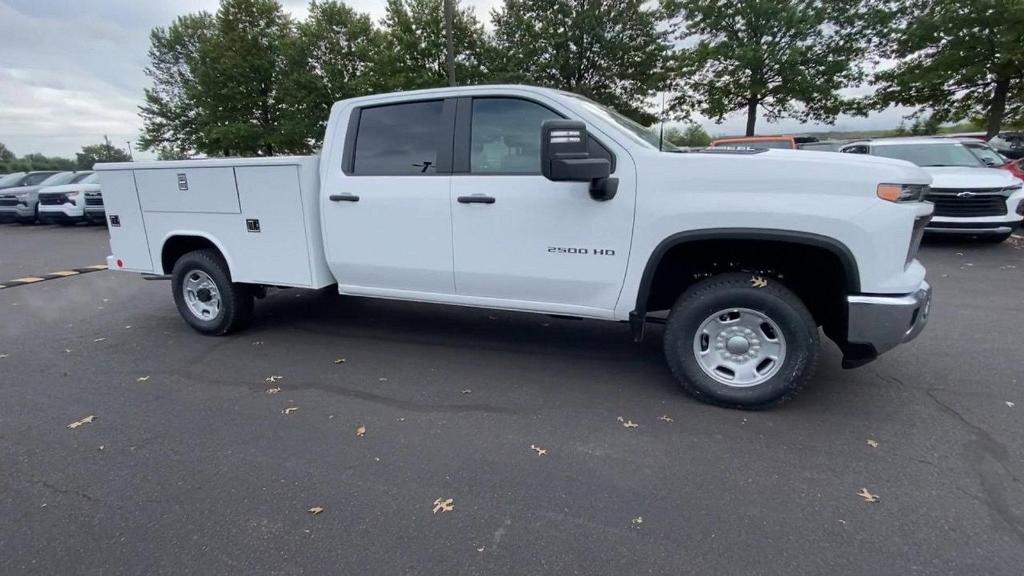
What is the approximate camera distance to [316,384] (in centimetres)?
397

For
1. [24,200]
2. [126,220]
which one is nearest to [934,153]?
[126,220]

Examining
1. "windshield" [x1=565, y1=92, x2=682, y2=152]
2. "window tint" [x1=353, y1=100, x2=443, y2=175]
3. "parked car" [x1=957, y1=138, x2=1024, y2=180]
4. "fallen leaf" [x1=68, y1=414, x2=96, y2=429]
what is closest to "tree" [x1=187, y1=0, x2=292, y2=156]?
"window tint" [x1=353, y1=100, x2=443, y2=175]

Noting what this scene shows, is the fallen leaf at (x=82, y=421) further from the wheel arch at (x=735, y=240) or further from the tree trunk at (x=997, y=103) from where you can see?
the tree trunk at (x=997, y=103)

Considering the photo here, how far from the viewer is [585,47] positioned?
77.1 feet

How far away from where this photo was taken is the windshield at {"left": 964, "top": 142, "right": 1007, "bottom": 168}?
31.2 ft

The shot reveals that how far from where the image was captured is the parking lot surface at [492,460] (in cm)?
225

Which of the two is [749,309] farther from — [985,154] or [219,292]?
[985,154]

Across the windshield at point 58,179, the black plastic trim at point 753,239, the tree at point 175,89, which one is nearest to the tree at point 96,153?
the tree at point 175,89

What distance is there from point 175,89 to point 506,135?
42.1 m

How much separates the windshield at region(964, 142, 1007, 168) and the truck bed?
11354 millimetres

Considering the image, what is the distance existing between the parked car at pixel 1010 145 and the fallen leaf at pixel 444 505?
19660 mm

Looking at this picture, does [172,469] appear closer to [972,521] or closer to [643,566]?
[643,566]

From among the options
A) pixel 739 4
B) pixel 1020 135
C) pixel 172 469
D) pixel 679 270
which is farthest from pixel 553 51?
pixel 172 469

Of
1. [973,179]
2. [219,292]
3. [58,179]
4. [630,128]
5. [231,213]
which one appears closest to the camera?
[630,128]
